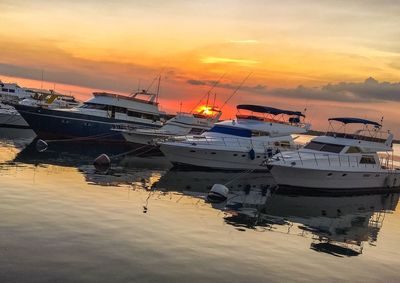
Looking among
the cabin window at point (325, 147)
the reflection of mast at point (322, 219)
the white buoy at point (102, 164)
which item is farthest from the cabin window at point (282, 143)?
the white buoy at point (102, 164)

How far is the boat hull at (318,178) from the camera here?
23.4 metres

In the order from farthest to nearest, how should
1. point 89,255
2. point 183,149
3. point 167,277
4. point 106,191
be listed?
point 183,149 < point 106,191 < point 89,255 < point 167,277

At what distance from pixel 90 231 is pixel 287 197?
1237cm

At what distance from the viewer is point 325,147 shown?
2558 centimetres

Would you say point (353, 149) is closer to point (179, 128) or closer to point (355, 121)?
point (355, 121)

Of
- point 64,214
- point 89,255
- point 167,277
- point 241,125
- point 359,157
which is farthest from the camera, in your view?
point 241,125

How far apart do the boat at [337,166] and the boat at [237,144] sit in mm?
3977

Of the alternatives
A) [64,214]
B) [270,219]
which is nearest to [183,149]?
[270,219]

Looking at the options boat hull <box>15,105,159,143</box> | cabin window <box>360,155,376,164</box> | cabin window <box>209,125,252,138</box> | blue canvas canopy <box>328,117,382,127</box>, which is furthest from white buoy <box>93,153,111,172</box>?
blue canvas canopy <box>328,117,382,127</box>

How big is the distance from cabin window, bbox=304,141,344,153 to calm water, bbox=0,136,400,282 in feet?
9.06

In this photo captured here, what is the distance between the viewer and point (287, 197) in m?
23.0

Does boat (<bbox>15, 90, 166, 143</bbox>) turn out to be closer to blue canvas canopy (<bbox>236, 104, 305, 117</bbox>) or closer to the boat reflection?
blue canvas canopy (<bbox>236, 104, 305, 117</bbox>)

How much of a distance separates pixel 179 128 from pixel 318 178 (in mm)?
18939

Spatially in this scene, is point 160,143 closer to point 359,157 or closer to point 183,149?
point 183,149
